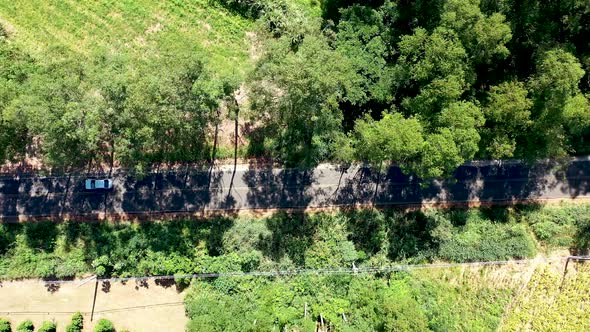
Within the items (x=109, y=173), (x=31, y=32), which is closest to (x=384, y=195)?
(x=109, y=173)

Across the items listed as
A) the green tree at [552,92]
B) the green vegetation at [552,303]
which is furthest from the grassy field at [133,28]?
the green vegetation at [552,303]

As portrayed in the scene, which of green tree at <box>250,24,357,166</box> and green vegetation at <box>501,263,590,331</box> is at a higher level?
green tree at <box>250,24,357,166</box>

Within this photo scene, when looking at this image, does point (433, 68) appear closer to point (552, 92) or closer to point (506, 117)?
point (506, 117)

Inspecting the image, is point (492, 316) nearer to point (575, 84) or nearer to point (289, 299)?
point (289, 299)

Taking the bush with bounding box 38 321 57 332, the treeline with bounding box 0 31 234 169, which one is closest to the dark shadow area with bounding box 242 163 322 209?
the treeline with bounding box 0 31 234 169

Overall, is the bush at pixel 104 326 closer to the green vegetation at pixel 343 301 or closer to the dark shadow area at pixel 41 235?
the green vegetation at pixel 343 301

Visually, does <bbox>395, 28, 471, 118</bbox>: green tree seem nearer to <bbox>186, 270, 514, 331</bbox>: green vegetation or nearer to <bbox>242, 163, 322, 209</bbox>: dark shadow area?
<bbox>242, 163, 322, 209</bbox>: dark shadow area
